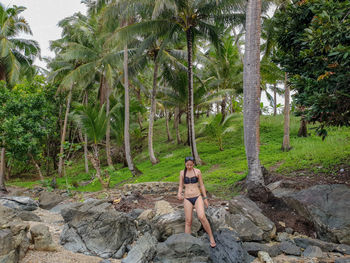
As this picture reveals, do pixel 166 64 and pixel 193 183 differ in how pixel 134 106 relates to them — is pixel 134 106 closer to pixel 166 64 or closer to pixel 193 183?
pixel 166 64

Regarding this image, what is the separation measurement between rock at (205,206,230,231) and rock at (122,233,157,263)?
4.46 feet

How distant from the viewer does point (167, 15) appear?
12844 mm

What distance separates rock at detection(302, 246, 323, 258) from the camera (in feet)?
14.0

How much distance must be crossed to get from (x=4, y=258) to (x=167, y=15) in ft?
39.2

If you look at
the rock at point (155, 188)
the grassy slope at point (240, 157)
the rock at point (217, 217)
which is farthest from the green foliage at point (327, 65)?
the rock at point (155, 188)

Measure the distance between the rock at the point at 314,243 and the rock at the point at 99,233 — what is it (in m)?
3.00

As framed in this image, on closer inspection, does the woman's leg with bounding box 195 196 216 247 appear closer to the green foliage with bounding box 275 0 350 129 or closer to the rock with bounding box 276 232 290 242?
the rock with bounding box 276 232 290 242

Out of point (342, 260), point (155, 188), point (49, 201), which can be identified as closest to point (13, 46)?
point (49, 201)

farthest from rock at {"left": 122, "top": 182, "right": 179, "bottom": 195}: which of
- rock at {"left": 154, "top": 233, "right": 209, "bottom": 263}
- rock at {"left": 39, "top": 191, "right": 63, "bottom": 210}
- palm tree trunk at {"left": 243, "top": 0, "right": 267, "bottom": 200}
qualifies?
rock at {"left": 154, "top": 233, "right": 209, "bottom": 263}

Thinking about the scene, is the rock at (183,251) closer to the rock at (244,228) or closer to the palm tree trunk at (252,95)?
the rock at (244,228)

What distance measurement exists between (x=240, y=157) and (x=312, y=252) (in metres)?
9.44

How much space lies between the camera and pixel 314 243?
15.2ft

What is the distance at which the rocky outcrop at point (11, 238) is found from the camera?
3602 mm

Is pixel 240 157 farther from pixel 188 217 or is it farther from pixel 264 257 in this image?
pixel 264 257
